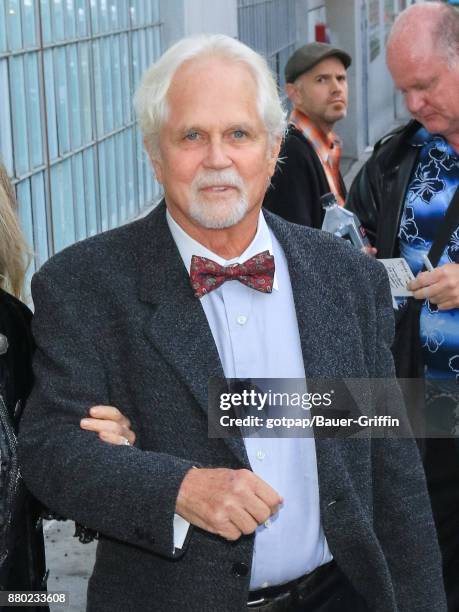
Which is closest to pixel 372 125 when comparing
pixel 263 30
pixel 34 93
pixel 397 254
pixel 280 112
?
pixel 263 30

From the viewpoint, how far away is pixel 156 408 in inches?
105

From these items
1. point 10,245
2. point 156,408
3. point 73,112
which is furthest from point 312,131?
point 156,408

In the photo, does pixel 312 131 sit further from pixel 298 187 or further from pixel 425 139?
pixel 425 139

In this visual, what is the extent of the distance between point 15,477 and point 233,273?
0.66 m

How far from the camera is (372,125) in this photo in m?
18.7

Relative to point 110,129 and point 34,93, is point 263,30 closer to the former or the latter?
point 110,129

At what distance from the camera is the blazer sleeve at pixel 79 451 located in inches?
98.7

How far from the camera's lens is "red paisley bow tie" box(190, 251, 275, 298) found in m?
2.74

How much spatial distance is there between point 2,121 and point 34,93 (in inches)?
23.3

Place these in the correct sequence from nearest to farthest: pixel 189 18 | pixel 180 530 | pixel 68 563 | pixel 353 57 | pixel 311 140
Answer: pixel 180 530 < pixel 68 563 < pixel 311 140 < pixel 189 18 < pixel 353 57

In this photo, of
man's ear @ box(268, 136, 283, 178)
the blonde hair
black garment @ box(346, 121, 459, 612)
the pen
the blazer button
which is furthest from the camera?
black garment @ box(346, 121, 459, 612)

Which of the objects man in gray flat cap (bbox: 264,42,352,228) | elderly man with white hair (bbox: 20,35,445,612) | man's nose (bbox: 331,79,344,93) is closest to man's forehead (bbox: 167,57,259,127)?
elderly man with white hair (bbox: 20,35,445,612)

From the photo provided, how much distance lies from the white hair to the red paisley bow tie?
0.29 m

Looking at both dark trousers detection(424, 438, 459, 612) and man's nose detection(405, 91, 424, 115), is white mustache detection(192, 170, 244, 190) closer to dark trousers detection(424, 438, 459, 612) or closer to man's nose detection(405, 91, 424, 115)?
man's nose detection(405, 91, 424, 115)
